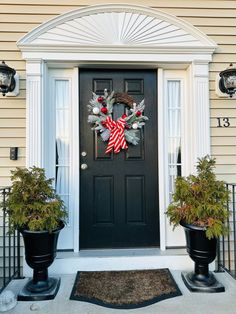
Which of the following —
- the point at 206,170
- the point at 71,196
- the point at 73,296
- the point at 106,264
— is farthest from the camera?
the point at 71,196

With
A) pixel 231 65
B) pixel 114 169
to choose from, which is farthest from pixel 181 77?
pixel 114 169

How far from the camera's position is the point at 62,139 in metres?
2.94

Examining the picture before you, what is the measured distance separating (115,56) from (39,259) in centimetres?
201

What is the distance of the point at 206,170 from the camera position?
7.92 feet

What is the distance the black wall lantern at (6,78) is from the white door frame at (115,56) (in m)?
0.17

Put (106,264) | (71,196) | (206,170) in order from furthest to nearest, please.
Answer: (71,196), (106,264), (206,170)

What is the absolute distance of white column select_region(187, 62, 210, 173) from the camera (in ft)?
9.27

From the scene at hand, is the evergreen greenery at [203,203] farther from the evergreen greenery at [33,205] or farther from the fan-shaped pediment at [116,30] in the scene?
the fan-shaped pediment at [116,30]

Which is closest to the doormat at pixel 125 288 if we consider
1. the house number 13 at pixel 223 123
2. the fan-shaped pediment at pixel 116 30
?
the house number 13 at pixel 223 123

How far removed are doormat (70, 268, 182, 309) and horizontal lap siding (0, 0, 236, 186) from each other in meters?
1.20

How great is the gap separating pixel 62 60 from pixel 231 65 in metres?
1.72

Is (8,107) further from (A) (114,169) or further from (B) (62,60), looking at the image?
(A) (114,169)

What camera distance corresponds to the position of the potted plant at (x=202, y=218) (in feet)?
7.43

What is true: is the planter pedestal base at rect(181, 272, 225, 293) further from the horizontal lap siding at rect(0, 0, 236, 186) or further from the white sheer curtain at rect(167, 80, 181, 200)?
the horizontal lap siding at rect(0, 0, 236, 186)
